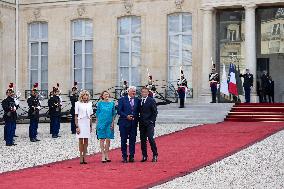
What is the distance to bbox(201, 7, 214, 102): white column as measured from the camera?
27.9 m

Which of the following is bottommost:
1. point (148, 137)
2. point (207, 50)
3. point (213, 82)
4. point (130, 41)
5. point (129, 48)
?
point (148, 137)

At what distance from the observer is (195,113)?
2427 centimetres

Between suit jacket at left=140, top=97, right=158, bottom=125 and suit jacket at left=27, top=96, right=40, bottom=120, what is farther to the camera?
suit jacket at left=27, top=96, right=40, bottom=120

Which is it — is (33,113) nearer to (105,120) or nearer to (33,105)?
(33,105)

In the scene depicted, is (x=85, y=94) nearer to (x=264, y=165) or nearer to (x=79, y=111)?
(x=79, y=111)

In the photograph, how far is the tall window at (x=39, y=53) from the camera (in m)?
32.4

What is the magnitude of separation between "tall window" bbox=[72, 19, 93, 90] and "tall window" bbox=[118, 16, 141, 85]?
1.66 metres

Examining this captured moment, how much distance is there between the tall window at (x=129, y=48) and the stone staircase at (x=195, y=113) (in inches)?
179

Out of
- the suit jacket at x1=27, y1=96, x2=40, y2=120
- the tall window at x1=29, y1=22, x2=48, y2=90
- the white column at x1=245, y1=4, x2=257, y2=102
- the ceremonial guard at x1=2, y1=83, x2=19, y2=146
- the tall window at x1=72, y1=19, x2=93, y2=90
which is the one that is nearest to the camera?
the ceremonial guard at x1=2, y1=83, x2=19, y2=146

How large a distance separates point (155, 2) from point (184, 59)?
126 inches

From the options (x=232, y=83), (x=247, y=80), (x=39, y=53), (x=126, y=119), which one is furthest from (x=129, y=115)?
(x=39, y=53)

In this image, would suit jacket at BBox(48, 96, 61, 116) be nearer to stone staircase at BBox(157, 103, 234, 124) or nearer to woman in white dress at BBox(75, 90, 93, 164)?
stone staircase at BBox(157, 103, 234, 124)

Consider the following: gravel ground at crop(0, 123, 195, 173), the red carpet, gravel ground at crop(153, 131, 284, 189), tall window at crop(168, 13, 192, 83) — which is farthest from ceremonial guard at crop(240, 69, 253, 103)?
gravel ground at crop(153, 131, 284, 189)

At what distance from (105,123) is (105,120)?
7 centimetres
